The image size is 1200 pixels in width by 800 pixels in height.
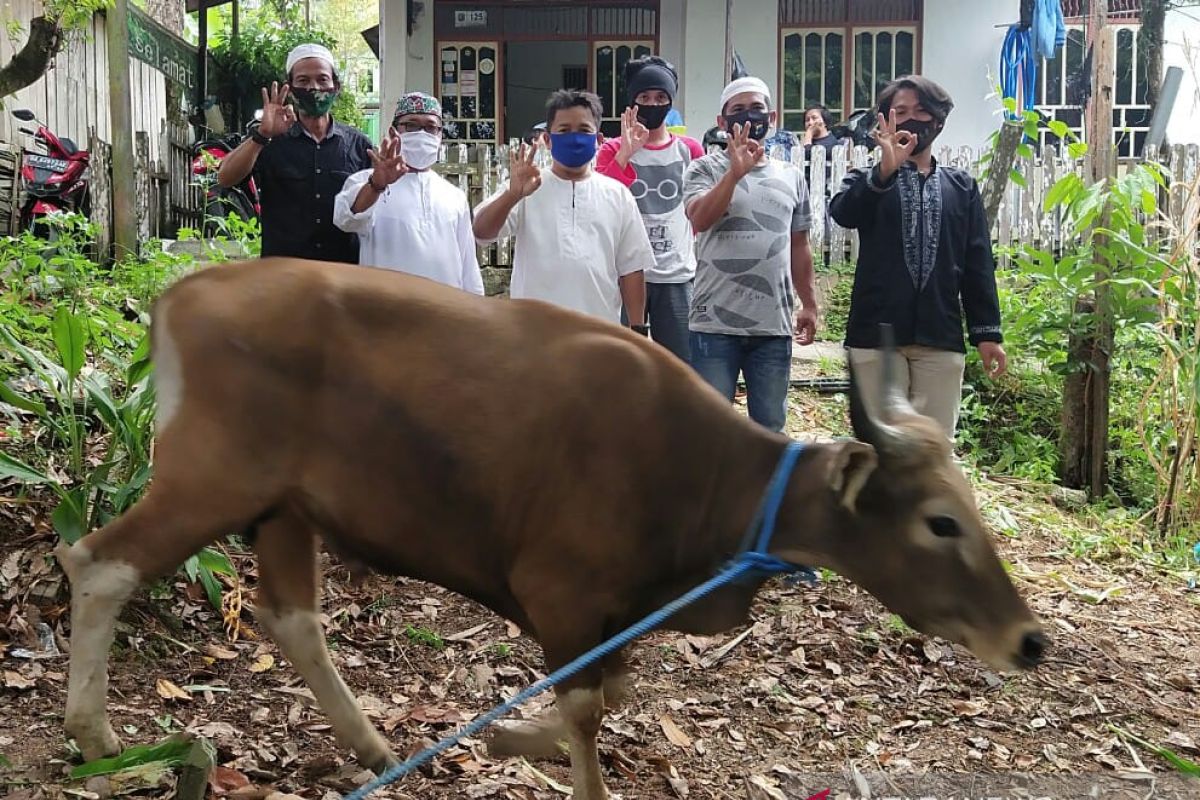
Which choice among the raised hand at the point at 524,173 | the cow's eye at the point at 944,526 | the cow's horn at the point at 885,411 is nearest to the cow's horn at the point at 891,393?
the cow's horn at the point at 885,411

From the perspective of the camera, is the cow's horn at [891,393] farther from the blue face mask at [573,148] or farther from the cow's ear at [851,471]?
the blue face mask at [573,148]

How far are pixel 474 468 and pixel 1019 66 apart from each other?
12.5m

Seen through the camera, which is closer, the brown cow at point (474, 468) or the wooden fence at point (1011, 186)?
the brown cow at point (474, 468)

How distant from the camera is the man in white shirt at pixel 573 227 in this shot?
16.1ft

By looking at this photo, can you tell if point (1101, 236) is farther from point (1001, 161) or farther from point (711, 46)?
point (711, 46)

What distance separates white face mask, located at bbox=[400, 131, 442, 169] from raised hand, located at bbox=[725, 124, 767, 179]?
1.36 metres

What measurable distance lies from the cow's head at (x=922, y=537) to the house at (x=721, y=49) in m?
12.4

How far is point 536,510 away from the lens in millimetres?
3176

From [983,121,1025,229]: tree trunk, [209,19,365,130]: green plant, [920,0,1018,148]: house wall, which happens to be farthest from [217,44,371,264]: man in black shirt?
[209,19,365,130]: green plant

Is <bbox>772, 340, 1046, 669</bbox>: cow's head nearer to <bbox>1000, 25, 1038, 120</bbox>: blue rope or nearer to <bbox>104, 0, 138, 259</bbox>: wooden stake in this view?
<bbox>104, 0, 138, 259</bbox>: wooden stake

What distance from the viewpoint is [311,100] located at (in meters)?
A: 5.14

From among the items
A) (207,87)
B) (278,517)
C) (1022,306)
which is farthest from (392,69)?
(278,517)

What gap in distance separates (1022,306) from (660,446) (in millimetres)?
6840

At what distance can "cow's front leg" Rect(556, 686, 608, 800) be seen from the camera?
128 inches
